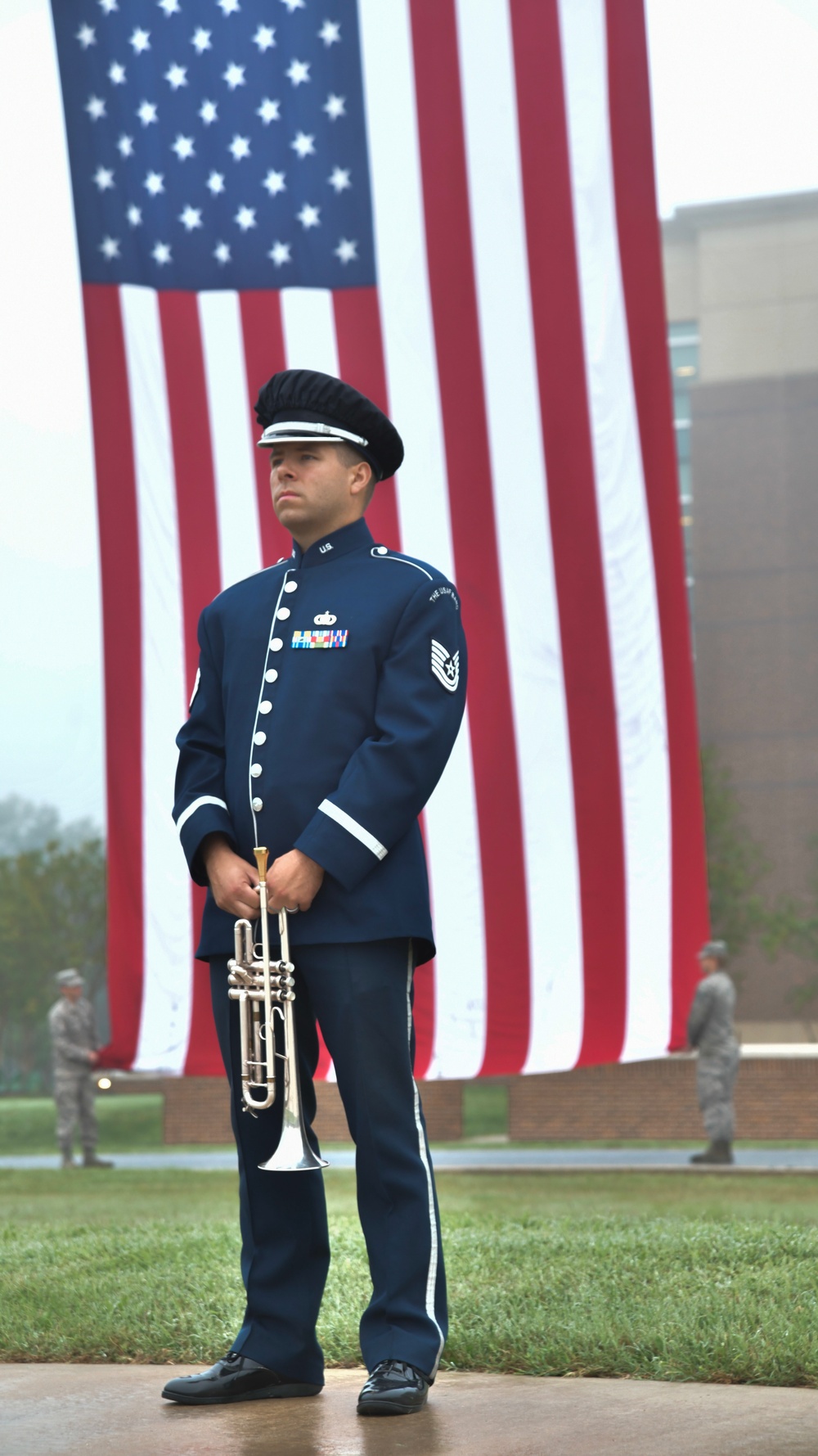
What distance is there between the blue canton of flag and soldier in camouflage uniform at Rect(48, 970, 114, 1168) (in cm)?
746

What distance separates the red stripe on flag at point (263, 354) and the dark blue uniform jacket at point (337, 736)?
12.2 feet

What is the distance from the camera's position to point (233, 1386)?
2.57 metres

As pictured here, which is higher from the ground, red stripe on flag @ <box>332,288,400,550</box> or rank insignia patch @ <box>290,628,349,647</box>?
red stripe on flag @ <box>332,288,400,550</box>

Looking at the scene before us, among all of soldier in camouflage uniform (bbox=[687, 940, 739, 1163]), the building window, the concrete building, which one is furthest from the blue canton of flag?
the building window

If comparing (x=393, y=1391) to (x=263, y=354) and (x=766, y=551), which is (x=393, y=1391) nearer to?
(x=263, y=354)

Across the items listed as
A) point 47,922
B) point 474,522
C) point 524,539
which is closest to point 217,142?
point 474,522

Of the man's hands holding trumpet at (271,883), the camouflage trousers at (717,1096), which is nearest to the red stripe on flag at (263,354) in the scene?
the man's hands holding trumpet at (271,883)

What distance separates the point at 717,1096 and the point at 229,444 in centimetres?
686

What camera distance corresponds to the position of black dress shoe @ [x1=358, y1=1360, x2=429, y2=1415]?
7.82 ft

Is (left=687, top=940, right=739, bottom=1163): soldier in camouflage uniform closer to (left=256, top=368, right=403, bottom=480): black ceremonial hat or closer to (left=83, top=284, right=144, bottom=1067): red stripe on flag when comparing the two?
(left=83, top=284, right=144, bottom=1067): red stripe on flag

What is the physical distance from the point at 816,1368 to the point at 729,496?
4399 centimetres

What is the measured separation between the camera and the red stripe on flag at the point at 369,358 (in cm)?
652

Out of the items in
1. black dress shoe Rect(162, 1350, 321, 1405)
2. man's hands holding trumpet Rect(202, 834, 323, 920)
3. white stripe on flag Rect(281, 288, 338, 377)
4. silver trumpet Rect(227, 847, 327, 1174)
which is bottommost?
black dress shoe Rect(162, 1350, 321, 1405)

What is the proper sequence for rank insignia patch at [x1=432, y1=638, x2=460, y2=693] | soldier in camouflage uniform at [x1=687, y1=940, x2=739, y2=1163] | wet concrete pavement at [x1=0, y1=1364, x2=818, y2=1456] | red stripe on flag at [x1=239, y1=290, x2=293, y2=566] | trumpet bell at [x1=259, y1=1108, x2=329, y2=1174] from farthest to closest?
soldier in camouflage uniform at [x1=687, y1=940, x2=739, y2=1163] < red stripe on flag at [x1=239, y1=290, x2=293, y2=566] < rank insignia patch at [x1=432, y1=638, x2=460, y2=693] < trumpet bell at [x1=259, y1=1108, x2=329, y2=1174] < wet concrete pavement at [x1=0, y1=1364, x2=818, y2=1456]
